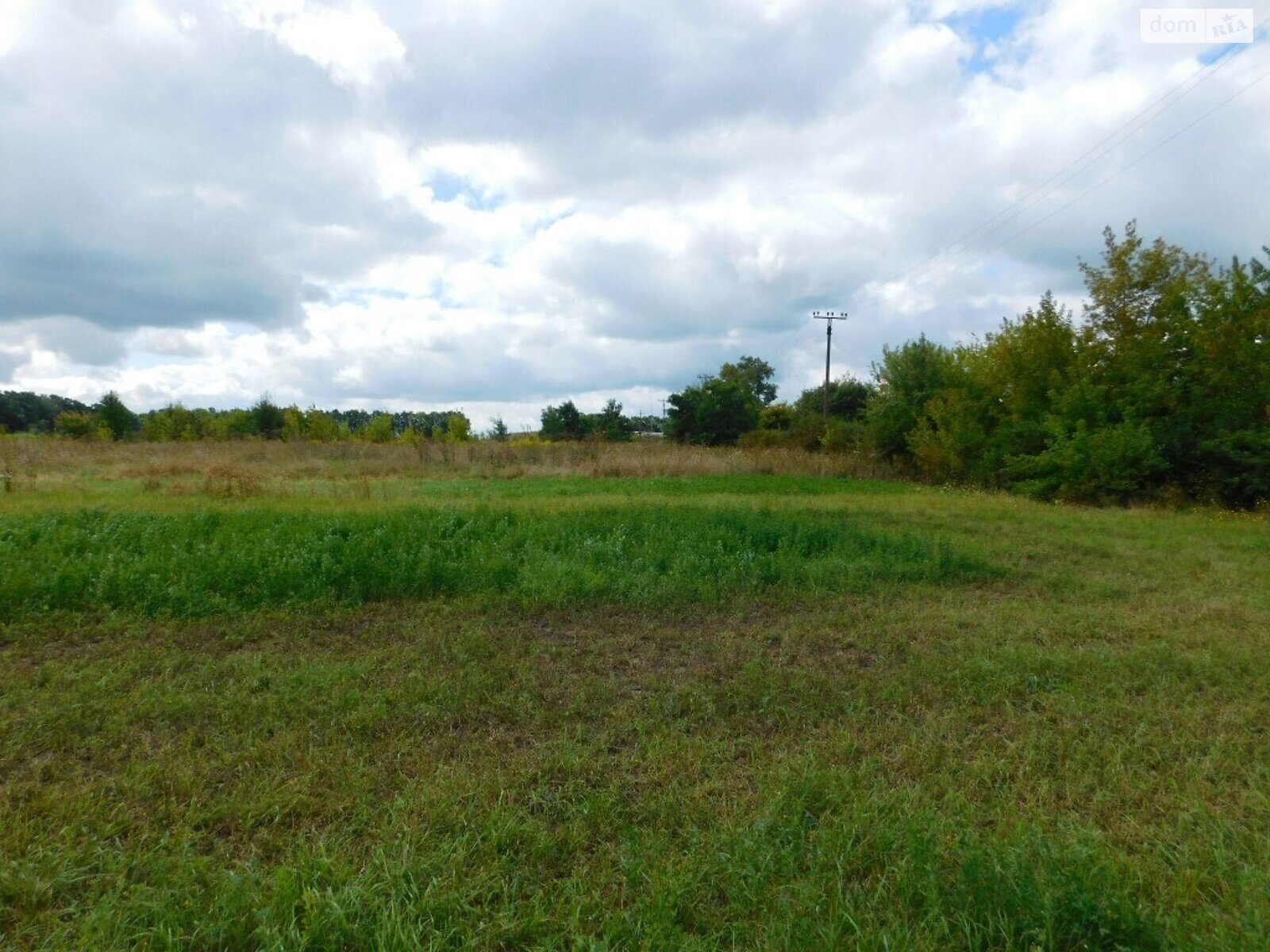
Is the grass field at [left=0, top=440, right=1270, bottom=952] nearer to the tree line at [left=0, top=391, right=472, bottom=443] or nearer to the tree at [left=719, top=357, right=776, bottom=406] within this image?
the tree line at [left=0, top=391, right=472, bottom=443]

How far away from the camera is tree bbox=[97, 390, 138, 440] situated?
3706cm

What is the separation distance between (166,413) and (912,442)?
38451 mm

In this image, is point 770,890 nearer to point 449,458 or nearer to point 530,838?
point 530,838

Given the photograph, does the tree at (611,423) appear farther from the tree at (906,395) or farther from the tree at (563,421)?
the tree at (906,395)

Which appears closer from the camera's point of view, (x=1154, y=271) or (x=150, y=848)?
(x=150, y=848)

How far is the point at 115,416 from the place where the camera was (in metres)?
37.5

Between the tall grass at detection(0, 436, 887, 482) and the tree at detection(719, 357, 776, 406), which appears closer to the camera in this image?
the tall grass at detection(0, 436, 887, 482)

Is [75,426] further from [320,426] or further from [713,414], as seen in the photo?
[713,414]

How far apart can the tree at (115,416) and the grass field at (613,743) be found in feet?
118

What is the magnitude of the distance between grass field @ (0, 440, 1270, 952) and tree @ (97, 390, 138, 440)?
36.1 metres

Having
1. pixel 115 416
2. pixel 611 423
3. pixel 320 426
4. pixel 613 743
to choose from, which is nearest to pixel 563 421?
pixel 611 423

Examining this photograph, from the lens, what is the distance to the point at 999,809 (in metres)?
2.86

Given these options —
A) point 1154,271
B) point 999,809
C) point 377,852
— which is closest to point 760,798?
point 999,809

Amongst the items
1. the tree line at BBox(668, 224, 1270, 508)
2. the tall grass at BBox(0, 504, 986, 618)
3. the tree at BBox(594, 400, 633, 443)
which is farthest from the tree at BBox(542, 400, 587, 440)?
the tall grass at BBox(0, 504, 986, 618)
